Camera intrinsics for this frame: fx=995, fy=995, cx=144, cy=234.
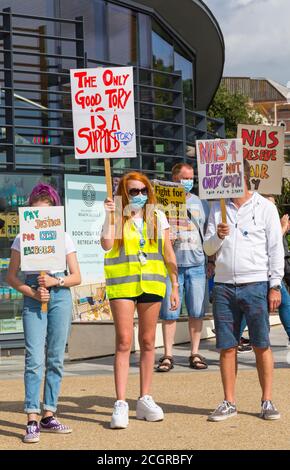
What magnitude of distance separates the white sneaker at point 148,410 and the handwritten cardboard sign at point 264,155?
3688 mm

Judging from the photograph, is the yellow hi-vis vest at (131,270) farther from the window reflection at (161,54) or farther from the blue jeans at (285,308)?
the window reflection at (161,54)

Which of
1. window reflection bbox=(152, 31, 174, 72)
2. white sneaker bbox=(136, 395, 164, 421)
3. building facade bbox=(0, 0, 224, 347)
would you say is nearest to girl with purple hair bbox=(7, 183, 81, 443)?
white sneaker bbox=(136, 395, 164, 421)

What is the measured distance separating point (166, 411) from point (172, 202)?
2716 mm

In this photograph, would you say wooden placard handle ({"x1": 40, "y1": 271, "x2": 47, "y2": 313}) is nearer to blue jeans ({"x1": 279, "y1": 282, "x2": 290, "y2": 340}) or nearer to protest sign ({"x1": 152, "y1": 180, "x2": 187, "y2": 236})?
protest sign ({"x1": 152, "y1": 180, "x2": 187, "y2": 236})

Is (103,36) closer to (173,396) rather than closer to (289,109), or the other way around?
(173,396)

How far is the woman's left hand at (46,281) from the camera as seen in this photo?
6.79 metres

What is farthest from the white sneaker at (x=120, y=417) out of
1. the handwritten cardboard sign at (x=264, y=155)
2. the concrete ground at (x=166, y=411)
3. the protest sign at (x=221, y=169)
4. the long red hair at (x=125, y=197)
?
the handwritten cardboard sign at (x=264, y=155)

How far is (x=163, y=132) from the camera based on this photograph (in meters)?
15.9

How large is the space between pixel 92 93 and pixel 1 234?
540 cm

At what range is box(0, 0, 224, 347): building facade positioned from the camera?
43.0 feet

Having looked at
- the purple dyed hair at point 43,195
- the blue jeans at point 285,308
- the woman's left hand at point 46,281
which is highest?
the purple dyed hair at point 43,195

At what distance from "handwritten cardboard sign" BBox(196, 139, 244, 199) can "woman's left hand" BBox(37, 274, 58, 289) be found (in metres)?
1.43

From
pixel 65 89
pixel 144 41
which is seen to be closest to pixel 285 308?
pixel 65 89

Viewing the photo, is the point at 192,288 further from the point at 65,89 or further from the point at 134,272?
the point at 65,89
